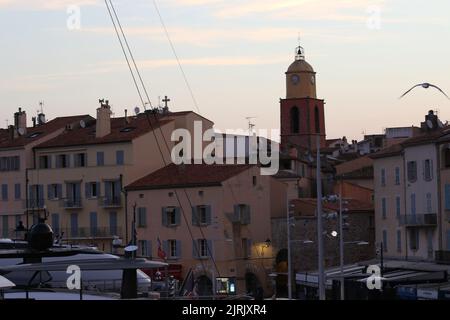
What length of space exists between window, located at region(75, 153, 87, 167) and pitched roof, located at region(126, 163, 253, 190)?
4.98 metres

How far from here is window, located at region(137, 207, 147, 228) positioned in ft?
273

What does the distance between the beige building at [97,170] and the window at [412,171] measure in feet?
53.7

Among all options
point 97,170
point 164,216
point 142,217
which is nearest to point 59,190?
point 97,170

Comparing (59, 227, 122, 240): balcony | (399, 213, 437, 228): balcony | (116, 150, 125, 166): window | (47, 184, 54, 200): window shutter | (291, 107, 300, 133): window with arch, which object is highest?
(291, 107, 300, 133): window with arch

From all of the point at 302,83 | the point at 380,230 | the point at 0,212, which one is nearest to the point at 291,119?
the point at 302,83

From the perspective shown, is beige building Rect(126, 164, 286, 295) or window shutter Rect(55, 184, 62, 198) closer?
beige building Rect(126, 164, 286, 295)

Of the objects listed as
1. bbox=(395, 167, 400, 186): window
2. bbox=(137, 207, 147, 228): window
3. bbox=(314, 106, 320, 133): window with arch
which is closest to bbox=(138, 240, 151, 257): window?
bbox=(137, 207, 147, 228): window

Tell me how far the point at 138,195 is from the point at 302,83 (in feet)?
223

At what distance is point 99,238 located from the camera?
84.4 m

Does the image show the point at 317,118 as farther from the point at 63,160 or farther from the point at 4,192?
the point at 63,160

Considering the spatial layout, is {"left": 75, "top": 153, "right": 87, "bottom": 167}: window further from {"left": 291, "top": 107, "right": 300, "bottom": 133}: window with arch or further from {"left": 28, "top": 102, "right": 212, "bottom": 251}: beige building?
{"left": 291, "top": 107, "right": 300, "bottom": 133}: window with arch

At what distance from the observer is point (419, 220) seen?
72.1 metres

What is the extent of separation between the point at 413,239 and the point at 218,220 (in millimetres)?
11926
